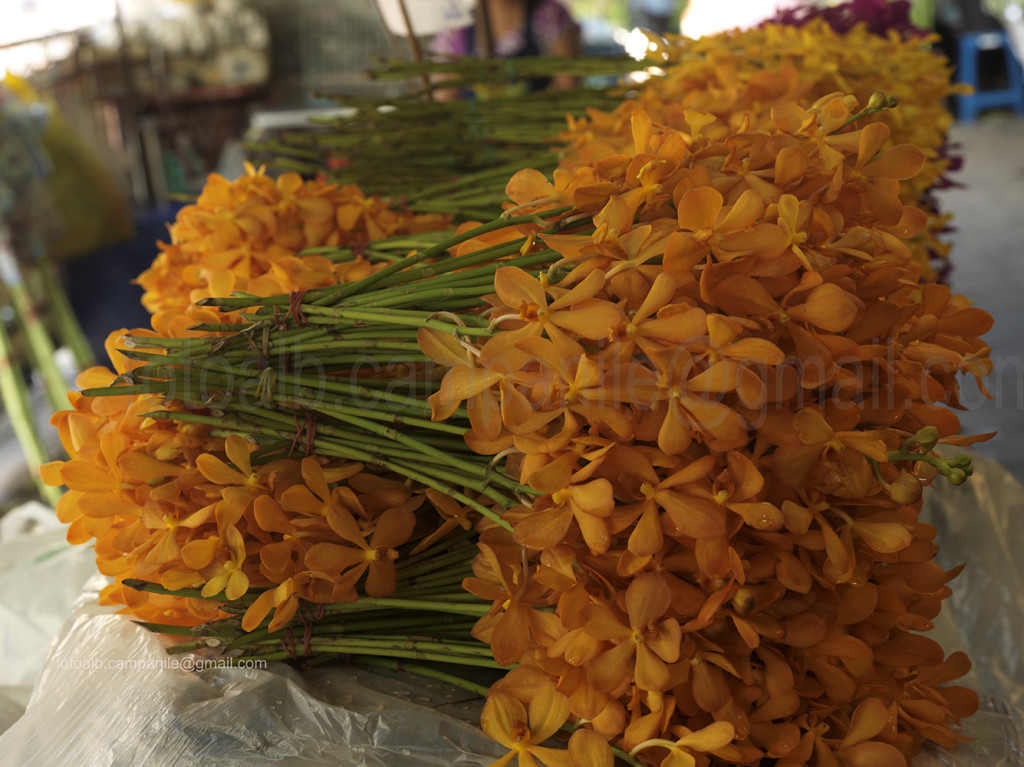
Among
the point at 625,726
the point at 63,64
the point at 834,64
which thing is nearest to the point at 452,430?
the point at 625,726

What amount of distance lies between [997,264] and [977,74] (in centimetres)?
474

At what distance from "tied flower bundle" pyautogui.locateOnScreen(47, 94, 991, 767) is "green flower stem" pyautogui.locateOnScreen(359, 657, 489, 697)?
0.03 metres

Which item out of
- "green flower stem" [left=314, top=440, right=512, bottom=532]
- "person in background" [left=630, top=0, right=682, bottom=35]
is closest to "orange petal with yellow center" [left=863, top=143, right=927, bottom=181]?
"green flower stem" [left=314, top=440, right=512, bottom=532]

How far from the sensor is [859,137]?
0.52 meters

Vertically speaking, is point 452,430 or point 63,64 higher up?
point 63,64

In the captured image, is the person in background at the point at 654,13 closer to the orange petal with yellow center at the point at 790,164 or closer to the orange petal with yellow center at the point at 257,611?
the orange petal with yellow center at the point at 790,164

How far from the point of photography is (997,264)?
3.34 metres

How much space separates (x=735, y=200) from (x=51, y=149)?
225 cm

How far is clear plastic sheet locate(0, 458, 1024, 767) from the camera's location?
1.86ft

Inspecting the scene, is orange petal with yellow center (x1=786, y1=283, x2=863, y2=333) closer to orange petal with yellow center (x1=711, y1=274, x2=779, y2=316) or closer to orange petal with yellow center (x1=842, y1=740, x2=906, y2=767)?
orange petal with yellow center (x1=711, y1=274, x2=779, y2=316)

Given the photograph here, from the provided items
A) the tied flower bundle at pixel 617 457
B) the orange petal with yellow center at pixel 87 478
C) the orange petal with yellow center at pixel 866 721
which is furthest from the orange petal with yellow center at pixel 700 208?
the orange petal with yellow center at pixel 87 478

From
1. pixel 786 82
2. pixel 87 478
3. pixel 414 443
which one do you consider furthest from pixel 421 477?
pixel 786 82

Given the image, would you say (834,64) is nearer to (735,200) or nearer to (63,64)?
(735,200)

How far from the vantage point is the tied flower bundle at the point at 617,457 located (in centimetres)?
45
